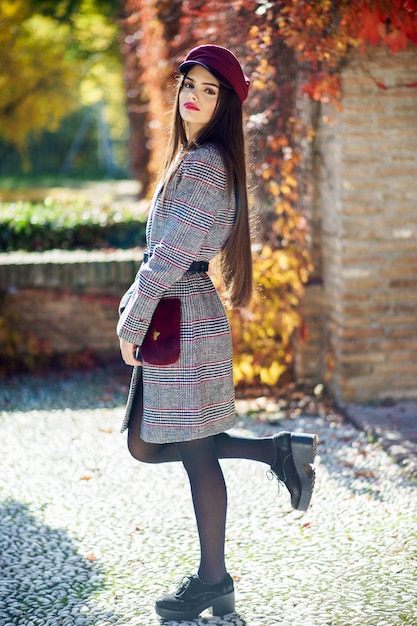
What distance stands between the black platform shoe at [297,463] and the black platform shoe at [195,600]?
1.11 ft

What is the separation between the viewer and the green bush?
6441mm

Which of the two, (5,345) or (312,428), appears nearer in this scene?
(312,428)

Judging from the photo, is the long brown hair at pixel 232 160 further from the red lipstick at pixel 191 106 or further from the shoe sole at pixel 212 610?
the shoe sole at pixel 212 610

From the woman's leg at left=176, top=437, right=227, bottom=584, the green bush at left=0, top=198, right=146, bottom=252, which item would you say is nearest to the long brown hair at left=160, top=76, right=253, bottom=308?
the woman's leg at left=176, top=437, right=227, bottom=584

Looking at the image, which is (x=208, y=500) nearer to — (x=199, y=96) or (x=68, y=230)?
(x=199, y=96)

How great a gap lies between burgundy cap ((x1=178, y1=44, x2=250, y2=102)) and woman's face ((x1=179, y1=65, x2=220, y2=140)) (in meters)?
0.02

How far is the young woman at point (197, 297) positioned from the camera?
2547 millimetres

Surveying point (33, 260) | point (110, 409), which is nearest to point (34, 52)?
point (33, 260)

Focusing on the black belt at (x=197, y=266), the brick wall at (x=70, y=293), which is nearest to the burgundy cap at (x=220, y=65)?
the black belt at (x=197, y=266)

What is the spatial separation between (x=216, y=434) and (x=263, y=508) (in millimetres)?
959

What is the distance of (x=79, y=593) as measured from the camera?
2.90 metres

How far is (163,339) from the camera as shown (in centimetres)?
258

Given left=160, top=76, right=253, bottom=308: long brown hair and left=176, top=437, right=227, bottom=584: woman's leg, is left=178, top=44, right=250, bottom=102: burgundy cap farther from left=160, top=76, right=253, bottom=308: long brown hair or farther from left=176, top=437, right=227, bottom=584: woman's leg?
left=176, top=437, right=227, bottom=584: woman's leg

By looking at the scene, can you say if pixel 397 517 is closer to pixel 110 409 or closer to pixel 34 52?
pixel 110 409
